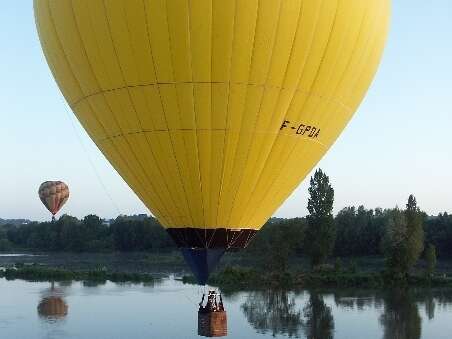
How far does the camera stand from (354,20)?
10.6 m

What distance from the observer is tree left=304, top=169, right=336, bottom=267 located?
38875 millimetres

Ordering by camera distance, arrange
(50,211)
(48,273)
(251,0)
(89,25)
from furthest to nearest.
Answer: (50,211)
(48,273)
(89,25)
(251,0)

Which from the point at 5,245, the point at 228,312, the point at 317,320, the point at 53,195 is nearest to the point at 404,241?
the point at 317,320

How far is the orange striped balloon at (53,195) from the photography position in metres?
52.5

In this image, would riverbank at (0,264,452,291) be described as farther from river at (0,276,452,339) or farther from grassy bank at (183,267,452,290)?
river at (0,276,452,339)

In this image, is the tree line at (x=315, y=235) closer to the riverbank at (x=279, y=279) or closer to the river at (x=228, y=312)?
the riverbank at (x=279, y=279)

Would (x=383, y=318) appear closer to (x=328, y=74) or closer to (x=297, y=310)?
(x=297, y=310)

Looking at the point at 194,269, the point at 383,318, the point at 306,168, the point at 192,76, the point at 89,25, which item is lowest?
the point at 383,318

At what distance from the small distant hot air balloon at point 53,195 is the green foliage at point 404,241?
90.4 feet

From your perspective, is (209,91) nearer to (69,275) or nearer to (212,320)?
(212,320)

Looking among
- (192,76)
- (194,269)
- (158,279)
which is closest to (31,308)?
(158,279)

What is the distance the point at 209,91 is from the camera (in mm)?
9930

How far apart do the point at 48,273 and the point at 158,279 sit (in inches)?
276

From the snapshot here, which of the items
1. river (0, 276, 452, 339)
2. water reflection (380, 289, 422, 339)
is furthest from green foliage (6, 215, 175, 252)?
water reflection (380, 289, 422, 339)
